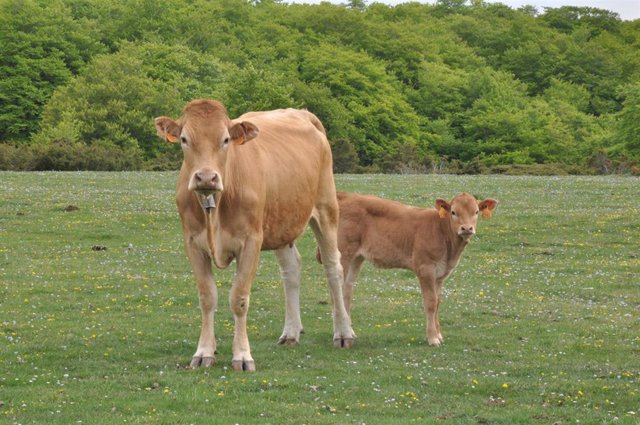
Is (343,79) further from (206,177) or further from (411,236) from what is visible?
(206,177)

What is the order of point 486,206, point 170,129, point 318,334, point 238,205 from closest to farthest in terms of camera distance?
point 170,129, point 238,205, point 318,334, point 486,206

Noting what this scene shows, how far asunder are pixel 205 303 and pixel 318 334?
9.98 ft

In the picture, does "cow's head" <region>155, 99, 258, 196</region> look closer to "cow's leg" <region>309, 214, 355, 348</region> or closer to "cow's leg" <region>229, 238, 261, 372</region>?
"cow's leg" <region>229, 238, 261, 372</region>

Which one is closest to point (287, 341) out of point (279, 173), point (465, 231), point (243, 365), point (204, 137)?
point (243, 365)

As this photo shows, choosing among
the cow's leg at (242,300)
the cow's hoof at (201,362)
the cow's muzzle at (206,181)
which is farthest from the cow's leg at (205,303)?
the cow's muzzle at (206,181)

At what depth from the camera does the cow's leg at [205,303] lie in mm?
12266

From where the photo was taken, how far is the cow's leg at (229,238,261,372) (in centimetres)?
1215

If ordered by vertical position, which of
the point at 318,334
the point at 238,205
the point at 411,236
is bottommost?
the point at 318,334

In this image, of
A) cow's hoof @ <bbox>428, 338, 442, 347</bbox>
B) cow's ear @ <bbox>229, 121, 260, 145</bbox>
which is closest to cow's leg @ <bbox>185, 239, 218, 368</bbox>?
cow's ear @ <bbox>229, 121, 260, 145</bbox>

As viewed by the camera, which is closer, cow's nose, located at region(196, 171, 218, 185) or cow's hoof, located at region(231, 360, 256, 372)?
cow's nose, located at region(196, 171, 218, 185)

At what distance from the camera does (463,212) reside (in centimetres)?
1534

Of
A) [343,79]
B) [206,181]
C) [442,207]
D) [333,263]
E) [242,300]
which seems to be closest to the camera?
[206,181]

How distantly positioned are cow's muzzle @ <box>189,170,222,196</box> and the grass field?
2000 mm

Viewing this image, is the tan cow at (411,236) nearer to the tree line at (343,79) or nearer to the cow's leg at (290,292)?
the cow's leg at (290,292)
